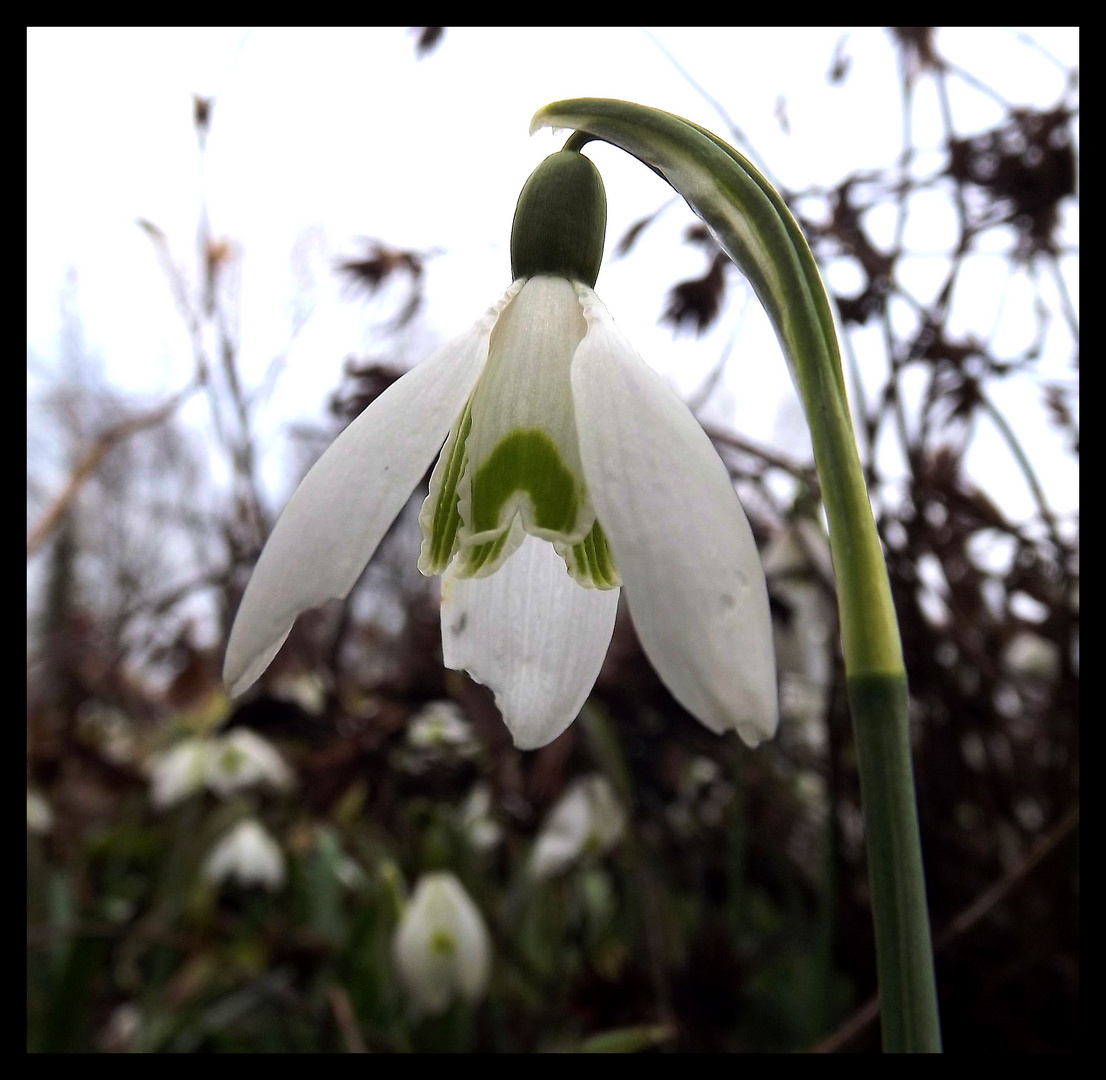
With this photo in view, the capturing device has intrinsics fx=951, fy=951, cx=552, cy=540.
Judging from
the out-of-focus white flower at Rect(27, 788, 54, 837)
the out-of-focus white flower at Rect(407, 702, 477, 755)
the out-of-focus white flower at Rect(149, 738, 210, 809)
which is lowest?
the out-of-focus white flower at Rect(27, 788, 54, 837)

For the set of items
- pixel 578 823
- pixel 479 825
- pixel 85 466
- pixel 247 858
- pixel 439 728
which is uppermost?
pixel 85 466

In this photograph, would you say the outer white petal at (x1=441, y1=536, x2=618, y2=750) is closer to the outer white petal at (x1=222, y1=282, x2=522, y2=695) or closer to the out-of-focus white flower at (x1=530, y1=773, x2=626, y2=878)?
the outer white petal at (x1=222, y1=282, x2=522, y2=695)

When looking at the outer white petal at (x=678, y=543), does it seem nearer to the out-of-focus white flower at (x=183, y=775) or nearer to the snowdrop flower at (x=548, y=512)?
the snowdrop flower at (x=548, y=512)

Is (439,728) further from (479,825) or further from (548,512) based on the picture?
(548,512)

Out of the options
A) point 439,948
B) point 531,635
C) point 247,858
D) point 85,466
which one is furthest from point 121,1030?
point 531,635

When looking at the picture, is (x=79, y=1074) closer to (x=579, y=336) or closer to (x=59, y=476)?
(x=579, y=336)

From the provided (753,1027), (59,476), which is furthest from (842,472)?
(59,476)

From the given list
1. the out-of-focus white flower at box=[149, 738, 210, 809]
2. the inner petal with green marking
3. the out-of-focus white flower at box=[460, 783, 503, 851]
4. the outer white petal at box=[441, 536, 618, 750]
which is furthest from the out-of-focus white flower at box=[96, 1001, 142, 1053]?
the inner petal with green marking
